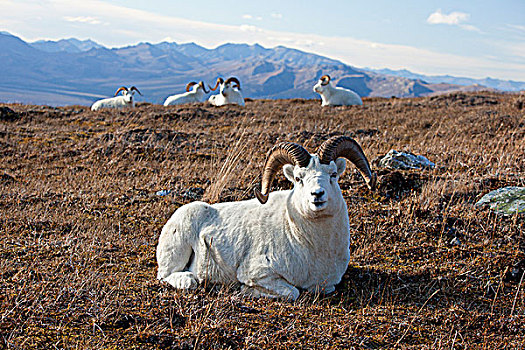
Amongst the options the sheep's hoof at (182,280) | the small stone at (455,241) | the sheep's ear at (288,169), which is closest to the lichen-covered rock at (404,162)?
the small stone at (455,241)

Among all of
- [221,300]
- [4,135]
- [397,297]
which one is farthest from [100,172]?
[397,297]

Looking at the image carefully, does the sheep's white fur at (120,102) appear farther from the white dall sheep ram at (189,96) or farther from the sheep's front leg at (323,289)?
the sheep's front leg at (323,289)

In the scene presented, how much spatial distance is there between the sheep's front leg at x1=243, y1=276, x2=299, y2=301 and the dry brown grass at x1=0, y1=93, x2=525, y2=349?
20cm

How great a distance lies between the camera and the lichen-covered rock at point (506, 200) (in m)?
8.11

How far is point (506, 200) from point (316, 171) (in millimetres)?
4529

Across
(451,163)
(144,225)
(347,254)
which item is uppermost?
(451,163)

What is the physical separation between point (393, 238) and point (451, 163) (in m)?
4.55

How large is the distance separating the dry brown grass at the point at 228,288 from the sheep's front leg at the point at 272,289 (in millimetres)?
201

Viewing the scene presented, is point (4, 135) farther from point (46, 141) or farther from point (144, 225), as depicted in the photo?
point (144, 225)

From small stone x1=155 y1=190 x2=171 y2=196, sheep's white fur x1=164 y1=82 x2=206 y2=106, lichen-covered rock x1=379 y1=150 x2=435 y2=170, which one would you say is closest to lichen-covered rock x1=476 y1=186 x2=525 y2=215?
lichen-covered rock x1=379 y1=150 x2=435 y2=170

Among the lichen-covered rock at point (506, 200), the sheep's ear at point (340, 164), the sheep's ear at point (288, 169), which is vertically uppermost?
the sheep's ear at point (340, 164)

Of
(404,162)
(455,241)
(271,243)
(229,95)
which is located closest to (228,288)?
(271,243)

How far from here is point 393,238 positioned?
8000mm

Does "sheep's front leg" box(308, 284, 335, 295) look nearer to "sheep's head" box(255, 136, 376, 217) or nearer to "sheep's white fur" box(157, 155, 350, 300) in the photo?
"sheep's white fur" box(157, 155, 350, 300)
